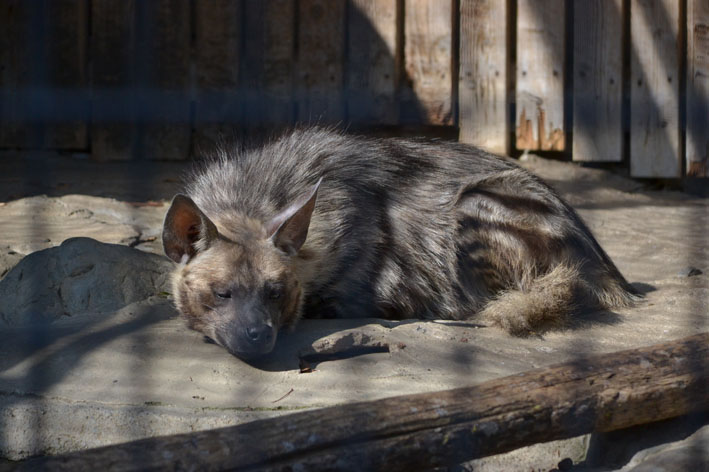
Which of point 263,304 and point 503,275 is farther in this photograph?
point 503,275

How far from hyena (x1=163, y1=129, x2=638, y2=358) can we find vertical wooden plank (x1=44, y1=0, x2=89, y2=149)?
229 cm

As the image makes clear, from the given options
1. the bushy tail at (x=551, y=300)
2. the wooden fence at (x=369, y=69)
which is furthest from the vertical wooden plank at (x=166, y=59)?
the bushy tail at (x=551, y=300)

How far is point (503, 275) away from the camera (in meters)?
4.19

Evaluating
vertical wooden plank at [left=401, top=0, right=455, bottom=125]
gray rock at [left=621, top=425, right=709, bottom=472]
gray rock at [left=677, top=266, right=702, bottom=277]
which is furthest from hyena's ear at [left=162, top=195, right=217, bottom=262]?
vertical wooden plank at [left=401, top=0, right=455, bottom=125]

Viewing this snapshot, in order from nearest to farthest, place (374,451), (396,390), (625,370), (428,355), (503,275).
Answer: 1. (374,451)
2. (625,370)
3. (396,390)
4. (428,355)
5. (503,275)

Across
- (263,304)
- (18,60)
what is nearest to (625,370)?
(263,304)

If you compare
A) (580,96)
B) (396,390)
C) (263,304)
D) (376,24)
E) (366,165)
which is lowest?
(396,390)

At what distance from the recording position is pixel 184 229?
353cm

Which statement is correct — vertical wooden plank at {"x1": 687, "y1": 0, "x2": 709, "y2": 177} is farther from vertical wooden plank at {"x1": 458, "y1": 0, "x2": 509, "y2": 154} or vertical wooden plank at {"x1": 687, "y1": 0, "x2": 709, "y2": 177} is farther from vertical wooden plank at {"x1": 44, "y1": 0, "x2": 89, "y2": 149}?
vertical wooden plank at {"x1": 44, "y1": 0, "x2": 89, "y2": 149}

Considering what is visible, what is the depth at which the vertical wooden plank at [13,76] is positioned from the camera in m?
6.32

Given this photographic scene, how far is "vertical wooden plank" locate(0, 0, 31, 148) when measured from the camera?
632 centimetres

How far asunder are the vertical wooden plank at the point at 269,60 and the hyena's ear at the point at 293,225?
2830 millimetres

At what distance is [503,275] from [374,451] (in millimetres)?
2052

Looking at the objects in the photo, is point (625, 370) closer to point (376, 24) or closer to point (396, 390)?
point (396, 390)
